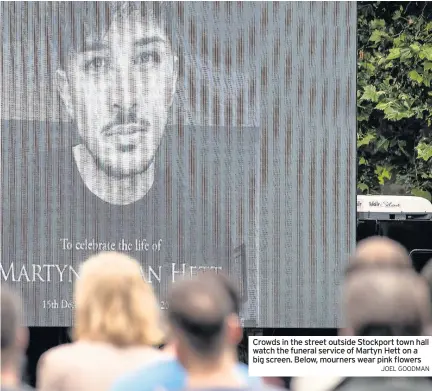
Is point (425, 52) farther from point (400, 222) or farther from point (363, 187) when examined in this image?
point (400, 222)

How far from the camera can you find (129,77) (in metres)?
8.73

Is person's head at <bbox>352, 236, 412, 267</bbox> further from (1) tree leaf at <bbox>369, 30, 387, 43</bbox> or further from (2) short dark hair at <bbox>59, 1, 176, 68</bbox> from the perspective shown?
(1) tree leaf at <bbox>369, 30, 387, 43</bbox>

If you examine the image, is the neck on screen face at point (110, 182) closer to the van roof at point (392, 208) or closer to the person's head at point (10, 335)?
the van roof at point (392, 208)

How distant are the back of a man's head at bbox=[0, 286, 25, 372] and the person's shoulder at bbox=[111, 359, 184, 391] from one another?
284 millimetres

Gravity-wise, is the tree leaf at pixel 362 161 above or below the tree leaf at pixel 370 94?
below

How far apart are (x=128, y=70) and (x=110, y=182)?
0.98 metres

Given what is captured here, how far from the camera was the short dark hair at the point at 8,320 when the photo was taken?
8.68ft

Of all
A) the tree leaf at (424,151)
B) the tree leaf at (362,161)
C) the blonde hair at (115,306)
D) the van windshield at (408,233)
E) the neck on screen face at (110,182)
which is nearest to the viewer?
the blonde hair at (115,306)

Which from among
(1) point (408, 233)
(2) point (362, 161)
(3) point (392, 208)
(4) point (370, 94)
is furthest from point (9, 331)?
(2) point (362, 161)

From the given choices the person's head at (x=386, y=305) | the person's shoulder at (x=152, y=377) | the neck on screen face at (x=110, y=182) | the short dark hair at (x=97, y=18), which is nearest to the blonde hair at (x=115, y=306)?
the person's shoulder at (x=152, y=377)

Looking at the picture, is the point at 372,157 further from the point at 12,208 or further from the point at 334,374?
the point at 334,374

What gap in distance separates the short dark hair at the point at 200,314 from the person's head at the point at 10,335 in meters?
0.41

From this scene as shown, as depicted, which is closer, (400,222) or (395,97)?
(400,222)

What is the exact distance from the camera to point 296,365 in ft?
21.4
